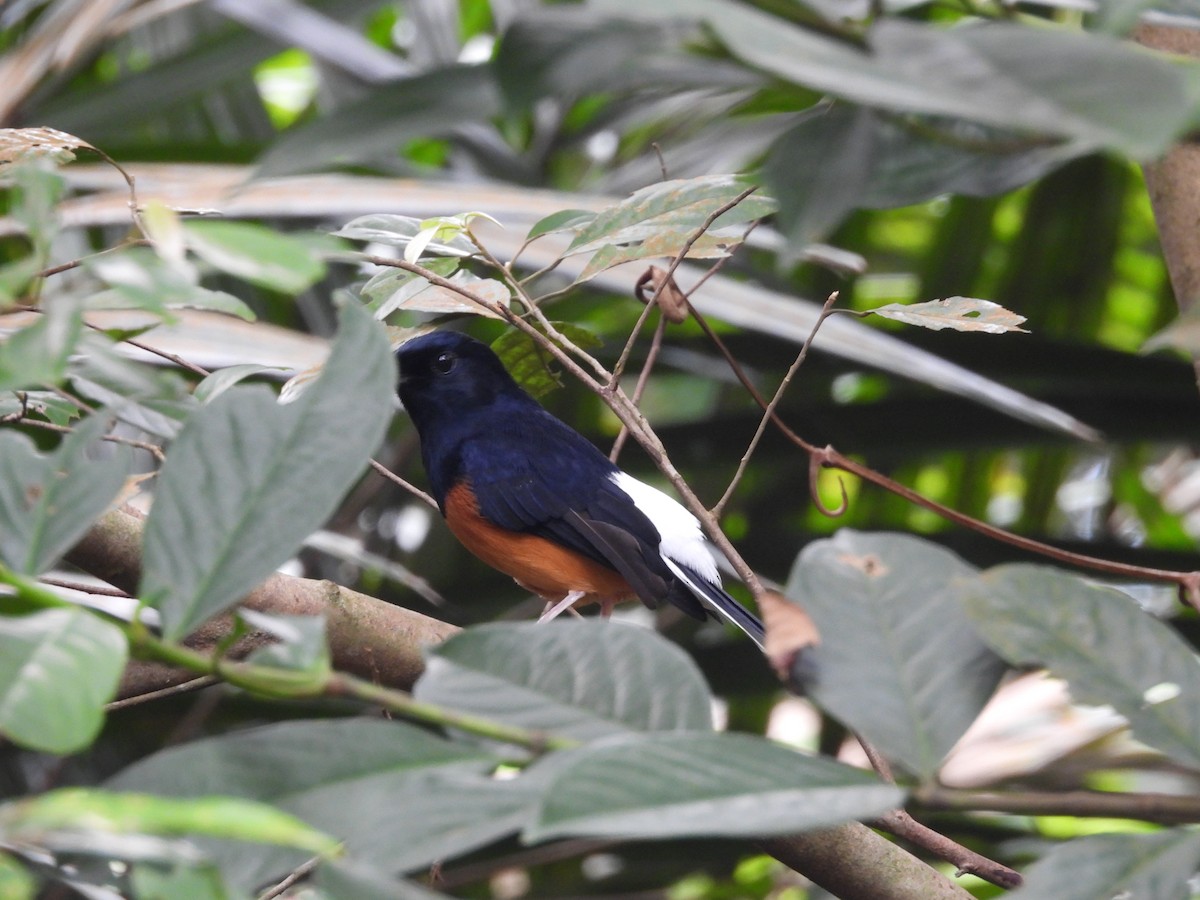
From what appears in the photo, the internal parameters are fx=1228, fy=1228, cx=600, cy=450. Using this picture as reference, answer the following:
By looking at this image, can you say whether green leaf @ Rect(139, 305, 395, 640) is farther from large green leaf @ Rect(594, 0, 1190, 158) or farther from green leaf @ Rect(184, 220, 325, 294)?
large green leaf @ Rect(594, 0, 1190, 158)

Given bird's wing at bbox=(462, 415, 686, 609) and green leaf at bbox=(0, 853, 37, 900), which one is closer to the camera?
Answer: green leaf at bbox=(0, 853, 37, 900)

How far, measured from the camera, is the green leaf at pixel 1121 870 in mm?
525

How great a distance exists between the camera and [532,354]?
4.90 feet

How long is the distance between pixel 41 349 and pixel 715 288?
5.32 ft

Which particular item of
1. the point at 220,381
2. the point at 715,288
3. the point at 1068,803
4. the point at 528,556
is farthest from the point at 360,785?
the point at 528,556

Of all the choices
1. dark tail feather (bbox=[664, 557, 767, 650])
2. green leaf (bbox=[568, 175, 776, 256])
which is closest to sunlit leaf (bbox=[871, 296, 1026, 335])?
green leaf (bbox=[568, 175, 776, 256])

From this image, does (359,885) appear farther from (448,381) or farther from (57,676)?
(448,381)

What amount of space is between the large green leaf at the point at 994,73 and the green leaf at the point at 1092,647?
22cm

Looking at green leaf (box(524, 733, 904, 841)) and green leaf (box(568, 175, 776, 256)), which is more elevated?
green leaf (box(524, 733, 904, 841))

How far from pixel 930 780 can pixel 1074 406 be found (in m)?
2.33

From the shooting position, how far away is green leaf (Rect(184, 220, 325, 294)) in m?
0.45

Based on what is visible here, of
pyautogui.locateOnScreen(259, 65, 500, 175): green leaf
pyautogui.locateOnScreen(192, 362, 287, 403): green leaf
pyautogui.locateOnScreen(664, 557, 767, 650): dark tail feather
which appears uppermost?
pyautogui.locateOnScreen(259, 65, 500, 175): green leaf

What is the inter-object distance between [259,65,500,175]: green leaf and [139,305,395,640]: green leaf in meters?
0.08

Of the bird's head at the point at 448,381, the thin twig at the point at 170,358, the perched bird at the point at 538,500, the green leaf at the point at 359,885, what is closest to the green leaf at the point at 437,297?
the thin twig at the point at 170,358
